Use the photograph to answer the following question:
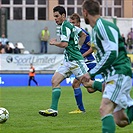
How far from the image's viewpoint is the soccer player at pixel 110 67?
8.35 meters

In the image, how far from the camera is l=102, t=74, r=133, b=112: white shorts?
27.6ft

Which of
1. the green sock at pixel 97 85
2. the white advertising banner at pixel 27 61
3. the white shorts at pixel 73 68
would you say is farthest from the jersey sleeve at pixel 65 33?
the white advertising banner at pixel 27 61

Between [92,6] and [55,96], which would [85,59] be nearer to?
[55,96]

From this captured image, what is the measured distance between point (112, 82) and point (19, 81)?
23196 millimetres

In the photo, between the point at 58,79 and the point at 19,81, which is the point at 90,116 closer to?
the point at 58,79

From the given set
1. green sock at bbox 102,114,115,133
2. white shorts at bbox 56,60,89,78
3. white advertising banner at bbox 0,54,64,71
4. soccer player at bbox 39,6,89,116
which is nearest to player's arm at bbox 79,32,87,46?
soccer player at bbox 39,6,89,116

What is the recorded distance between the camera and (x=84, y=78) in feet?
28.2

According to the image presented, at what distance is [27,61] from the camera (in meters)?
33.0

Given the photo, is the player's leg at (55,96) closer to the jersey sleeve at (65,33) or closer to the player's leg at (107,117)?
the jersey sleeve at (65,33)

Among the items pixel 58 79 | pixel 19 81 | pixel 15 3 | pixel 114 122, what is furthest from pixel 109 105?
pixel 15 3

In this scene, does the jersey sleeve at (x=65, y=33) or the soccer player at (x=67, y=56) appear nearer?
the jersey sleeve at (x=65, y=33)

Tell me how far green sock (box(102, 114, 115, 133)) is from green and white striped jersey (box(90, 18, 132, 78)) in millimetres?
660

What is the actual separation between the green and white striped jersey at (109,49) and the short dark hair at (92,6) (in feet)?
0.43

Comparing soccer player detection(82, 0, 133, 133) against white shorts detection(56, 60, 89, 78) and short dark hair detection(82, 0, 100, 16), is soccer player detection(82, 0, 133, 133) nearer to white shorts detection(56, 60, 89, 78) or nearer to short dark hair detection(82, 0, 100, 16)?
short dark hair detection(82, 0, 100, 16)
